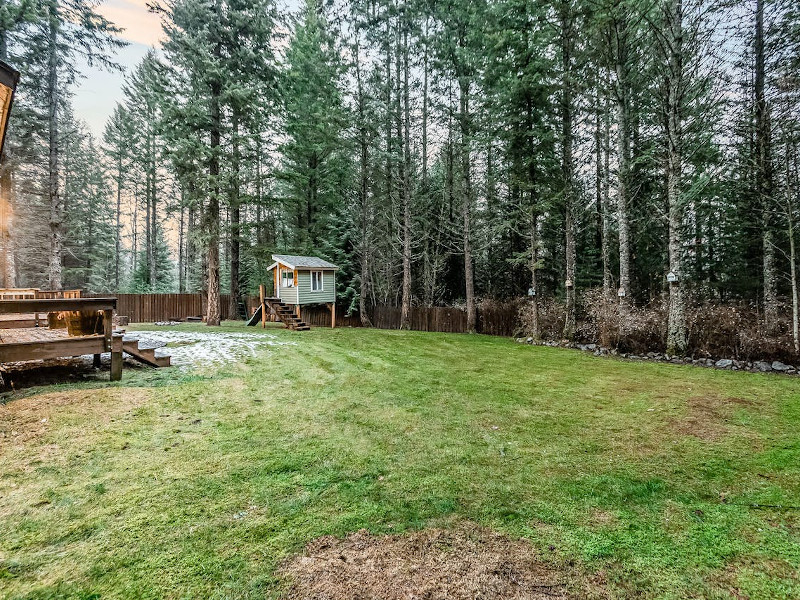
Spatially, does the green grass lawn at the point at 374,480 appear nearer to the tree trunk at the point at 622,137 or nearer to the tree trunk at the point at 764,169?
the tree trunk at the point at 764,169

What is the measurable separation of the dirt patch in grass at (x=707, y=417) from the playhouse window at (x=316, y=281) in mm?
11951

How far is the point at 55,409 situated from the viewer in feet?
11.5

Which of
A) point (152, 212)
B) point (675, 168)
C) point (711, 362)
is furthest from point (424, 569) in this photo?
point (152, 212)

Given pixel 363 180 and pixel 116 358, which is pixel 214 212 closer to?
pixel 363 180

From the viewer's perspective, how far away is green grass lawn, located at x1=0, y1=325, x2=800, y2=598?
1.65 meters

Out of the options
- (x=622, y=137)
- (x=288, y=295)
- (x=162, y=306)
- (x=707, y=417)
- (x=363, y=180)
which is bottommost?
(x=707, y=417)

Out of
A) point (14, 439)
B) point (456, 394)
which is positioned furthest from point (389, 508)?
point (14, 439)

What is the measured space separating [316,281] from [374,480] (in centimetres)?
1222

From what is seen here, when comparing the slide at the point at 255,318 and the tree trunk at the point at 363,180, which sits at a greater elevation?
the tree trunk at the point at 363,180

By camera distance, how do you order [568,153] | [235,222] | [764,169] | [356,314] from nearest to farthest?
1. [764,169]
2. [568,153]
3. [235,222]
4. [356,314]

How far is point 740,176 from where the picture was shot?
1020 centimetres

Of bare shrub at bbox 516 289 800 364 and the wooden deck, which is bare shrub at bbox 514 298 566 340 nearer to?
bare shrub at bbox 516 289 800 364

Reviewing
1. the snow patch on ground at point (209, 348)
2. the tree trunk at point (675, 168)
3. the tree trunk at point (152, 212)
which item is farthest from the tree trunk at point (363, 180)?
the tree trunk at point (152, 212)

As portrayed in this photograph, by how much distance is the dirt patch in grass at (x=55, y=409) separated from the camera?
3029 millimetres
